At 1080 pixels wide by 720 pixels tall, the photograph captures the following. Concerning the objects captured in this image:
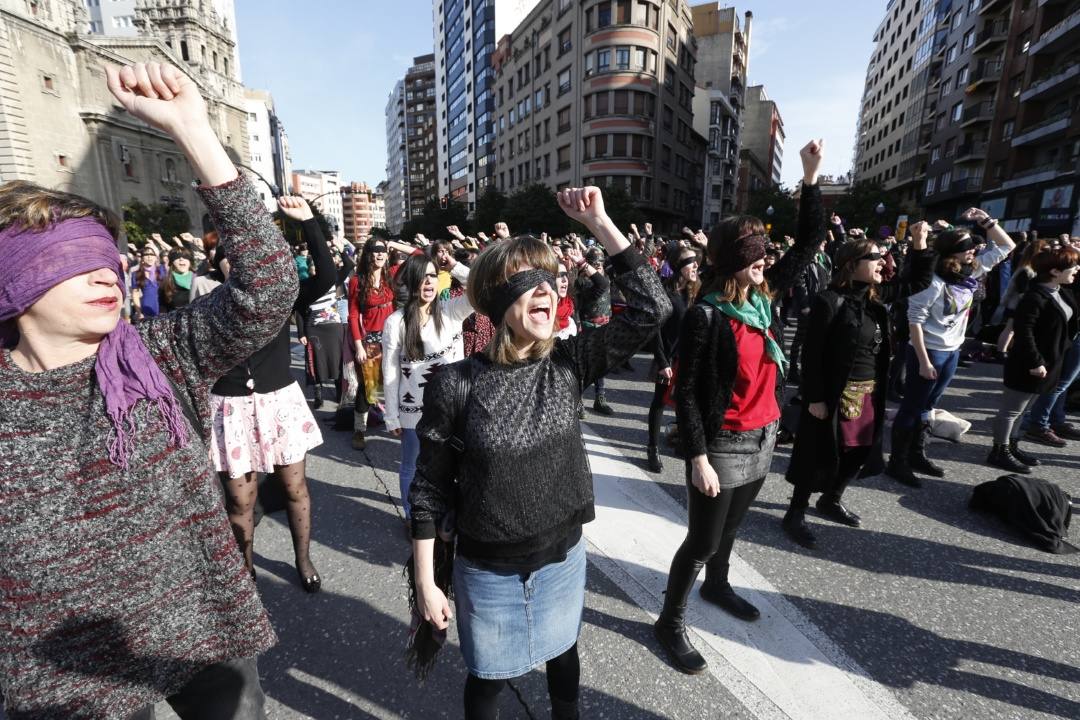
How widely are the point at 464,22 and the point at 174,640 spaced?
82.2 meters

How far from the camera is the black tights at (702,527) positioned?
248 cm

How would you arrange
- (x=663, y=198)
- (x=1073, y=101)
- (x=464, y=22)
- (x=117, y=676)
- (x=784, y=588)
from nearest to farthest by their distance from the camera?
Answer: (x=117, y=676) → (x=784, y=588) → (x=1073, y=101) → (x=663, y=198) → (x=464, y=22)

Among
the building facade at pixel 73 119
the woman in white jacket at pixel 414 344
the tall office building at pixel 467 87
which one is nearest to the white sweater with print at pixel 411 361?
the woman in white jacket at pixel 414 344

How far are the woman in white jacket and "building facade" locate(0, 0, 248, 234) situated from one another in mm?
32534

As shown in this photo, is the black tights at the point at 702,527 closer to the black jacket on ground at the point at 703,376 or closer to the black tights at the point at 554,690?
the black jacket on ground at the point at 703,376

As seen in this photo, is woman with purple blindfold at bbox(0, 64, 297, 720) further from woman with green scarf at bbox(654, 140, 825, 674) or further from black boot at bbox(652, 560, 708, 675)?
black boot at bbox(652, 560, 708, 675)

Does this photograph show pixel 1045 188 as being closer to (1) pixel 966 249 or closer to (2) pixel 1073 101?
(2) pixel 1073 101

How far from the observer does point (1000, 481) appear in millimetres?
3941

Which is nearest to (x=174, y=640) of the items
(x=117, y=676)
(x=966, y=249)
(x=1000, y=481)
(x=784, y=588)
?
(x=117, y=676)

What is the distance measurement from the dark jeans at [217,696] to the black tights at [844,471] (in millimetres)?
3406

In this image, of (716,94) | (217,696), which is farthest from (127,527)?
(716,94)

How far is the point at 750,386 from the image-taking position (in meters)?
2.55

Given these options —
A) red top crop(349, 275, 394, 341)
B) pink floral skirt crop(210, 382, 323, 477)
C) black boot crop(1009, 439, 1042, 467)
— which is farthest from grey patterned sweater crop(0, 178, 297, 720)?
black boot crop(1009, 439, 1042, 467)

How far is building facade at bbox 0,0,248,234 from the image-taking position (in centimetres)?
3281
